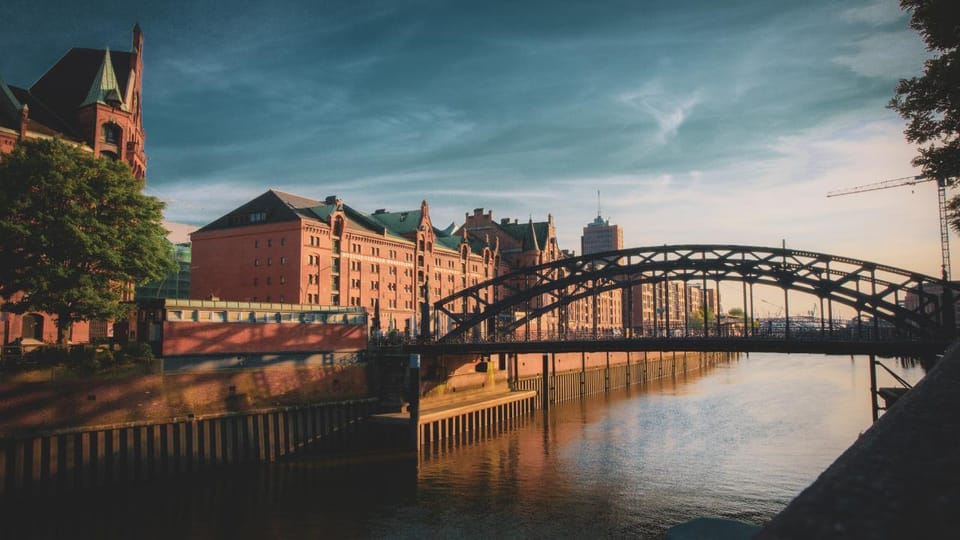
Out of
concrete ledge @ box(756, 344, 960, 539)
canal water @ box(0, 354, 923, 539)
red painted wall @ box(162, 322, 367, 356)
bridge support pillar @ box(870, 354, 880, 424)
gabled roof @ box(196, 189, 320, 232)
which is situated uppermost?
gabled roof @ box(196, 189, 320, 232)

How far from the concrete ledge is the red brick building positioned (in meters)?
55.3

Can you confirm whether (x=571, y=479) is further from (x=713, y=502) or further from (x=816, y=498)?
(x=816, y=498)

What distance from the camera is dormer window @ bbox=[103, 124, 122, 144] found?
49594 mm

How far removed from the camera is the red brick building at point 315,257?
67.2 metres

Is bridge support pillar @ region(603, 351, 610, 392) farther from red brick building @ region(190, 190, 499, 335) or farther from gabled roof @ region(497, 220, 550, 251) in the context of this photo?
gabled roof @ region(497, 220, 550, 251)

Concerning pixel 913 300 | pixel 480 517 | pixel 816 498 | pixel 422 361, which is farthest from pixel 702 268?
pixel 913 300

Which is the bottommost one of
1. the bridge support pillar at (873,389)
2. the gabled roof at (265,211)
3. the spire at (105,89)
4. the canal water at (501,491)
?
the canal water at (501,491)

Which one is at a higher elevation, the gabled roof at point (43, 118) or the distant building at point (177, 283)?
the gabled roof at point (43, 118)

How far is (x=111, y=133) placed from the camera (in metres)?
50.1

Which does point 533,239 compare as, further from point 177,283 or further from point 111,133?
point 111,133

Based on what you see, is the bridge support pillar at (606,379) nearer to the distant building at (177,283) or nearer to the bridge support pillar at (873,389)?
the bridge support pillar at (873,389)

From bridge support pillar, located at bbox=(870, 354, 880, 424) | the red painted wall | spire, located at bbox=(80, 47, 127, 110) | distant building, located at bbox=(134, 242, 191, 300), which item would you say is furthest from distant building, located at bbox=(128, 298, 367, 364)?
distant building, located at bbox=(134, 242, 191, 300)

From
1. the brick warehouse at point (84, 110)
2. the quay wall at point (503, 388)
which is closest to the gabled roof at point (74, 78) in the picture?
the brick warehouse at point (84, 110)

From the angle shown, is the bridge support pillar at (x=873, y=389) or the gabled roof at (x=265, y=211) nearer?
the bridge support pillar at (x=873, y=389)
